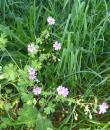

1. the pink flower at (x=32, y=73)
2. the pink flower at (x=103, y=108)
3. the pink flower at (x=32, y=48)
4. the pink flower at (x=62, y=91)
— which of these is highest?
the pink flower at (x=32, y=48)

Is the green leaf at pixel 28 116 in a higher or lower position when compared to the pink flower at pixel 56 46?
lower

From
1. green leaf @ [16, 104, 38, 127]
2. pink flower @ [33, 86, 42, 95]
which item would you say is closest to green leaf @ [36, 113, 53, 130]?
green leaf @ [16, 104, 38, 127]

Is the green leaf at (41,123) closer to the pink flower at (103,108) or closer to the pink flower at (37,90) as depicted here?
the pink flower at (37,90)

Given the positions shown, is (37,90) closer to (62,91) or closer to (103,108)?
(62,91)

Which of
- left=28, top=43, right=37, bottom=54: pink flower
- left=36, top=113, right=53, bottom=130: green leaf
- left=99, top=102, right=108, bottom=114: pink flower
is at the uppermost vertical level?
left=28, top=43, right=37, bottom=54: pink flower

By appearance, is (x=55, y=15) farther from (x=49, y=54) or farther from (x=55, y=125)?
(x=55, y=125)

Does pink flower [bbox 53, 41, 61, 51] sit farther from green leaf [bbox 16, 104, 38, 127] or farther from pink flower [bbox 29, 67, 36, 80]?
green leaf [bbox 16, 104, 38, 127]

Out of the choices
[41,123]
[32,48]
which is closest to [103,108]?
[41,123]

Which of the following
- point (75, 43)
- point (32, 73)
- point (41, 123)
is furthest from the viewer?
point (75, 43)

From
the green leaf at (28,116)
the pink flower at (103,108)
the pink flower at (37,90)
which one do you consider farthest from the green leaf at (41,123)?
the pink flower at (103,108)
